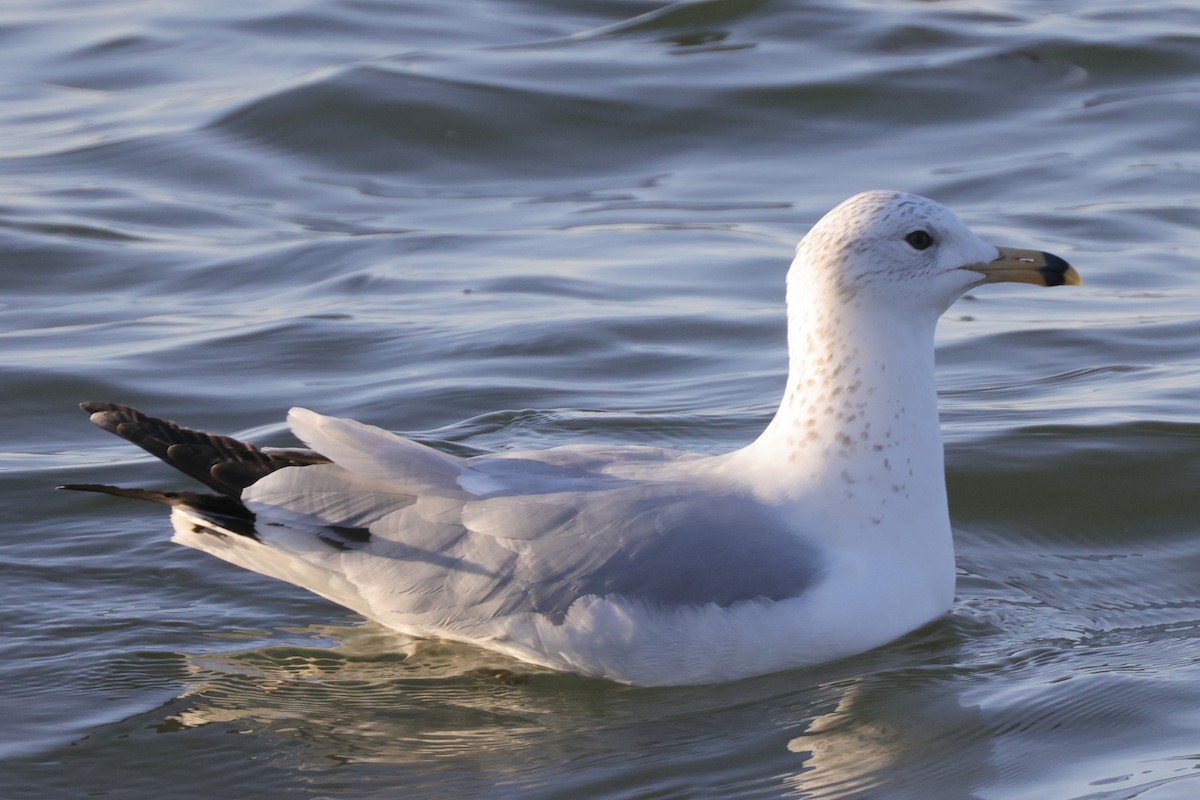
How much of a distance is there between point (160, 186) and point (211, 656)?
6.33 m

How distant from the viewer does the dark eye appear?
5.38 meters

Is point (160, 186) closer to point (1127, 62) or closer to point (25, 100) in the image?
point (25, 100)

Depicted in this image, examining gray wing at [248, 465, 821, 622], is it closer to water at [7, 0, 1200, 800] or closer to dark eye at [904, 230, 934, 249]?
water at [7, 0, 1200, 800]

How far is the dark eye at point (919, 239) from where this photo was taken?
5379 mm

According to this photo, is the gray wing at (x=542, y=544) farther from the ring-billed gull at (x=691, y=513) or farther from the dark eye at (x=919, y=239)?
the dark eye at (x=919, y=239)

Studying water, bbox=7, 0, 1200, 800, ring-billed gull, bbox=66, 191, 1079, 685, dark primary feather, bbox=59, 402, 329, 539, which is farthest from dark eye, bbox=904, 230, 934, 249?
dark primary feather, bbox=59, 402, 329, 539

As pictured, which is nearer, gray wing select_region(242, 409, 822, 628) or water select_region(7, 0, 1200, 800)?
water select_region(7, 0, 1200, 800)

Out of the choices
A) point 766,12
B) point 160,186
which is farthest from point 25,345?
point 766,12

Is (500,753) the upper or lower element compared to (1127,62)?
lower

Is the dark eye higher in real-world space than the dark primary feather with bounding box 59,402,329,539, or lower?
higher

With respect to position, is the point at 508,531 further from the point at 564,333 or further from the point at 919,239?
the point at 564,333

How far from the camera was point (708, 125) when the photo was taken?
42.1 feet

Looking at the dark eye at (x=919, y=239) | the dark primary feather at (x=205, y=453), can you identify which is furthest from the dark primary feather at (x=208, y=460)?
the dark eye at (x=919, y=239)

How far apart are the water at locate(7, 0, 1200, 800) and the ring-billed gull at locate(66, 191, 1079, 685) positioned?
0.22 meters
